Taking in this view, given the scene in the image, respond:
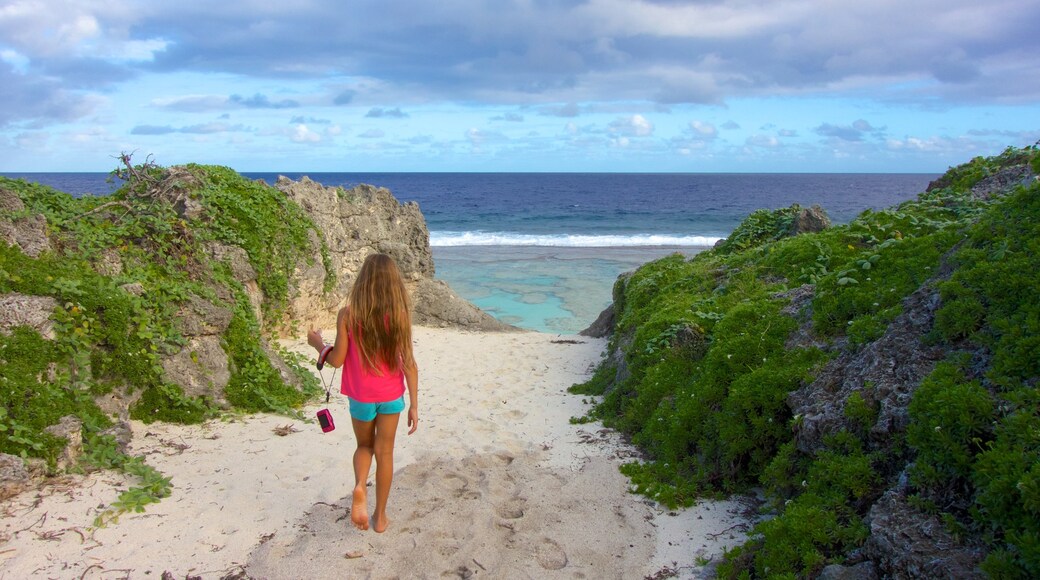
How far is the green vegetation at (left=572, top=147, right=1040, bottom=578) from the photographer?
366 centimetres

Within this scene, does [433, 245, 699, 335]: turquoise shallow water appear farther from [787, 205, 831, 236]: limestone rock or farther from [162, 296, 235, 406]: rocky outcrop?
[162, 296, 235, 406]: rocky outcrop

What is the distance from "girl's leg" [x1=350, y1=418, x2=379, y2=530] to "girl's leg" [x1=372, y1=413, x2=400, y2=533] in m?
0.06

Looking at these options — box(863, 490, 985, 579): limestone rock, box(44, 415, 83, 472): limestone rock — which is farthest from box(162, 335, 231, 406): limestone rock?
box(863, 490, 985, 579): limestone rock

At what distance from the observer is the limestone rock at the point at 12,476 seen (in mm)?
4828

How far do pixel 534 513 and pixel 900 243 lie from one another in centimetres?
467

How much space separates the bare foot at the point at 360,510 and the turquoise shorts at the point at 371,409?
51cm

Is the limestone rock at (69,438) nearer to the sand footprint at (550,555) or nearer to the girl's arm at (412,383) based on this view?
the girl's arm at (412,383)

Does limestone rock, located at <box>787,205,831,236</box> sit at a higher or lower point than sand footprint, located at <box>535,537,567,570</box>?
higher

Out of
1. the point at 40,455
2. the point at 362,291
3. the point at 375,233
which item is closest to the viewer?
the point at 362,291

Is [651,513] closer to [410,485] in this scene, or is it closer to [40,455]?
[410,485]

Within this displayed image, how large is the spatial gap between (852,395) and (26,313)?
672 centimetres

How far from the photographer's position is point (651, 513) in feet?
17.1

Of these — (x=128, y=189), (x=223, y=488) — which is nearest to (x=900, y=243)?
(x=223, y=488)

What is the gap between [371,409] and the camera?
4.58 m
